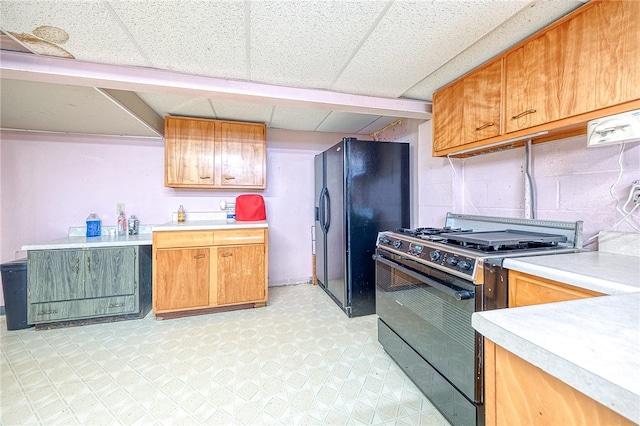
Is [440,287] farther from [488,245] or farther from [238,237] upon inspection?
[238,237]

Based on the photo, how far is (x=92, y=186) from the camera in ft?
9.93

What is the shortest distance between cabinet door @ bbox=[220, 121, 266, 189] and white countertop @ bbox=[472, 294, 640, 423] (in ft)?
9.52

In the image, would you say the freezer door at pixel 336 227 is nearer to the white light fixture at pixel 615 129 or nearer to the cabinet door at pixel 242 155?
the cabinet door at pixel 242 155

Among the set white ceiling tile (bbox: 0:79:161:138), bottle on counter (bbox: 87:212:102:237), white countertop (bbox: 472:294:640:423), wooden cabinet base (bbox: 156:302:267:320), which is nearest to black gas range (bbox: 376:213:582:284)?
white countertop (bbox: 472:294:640:423)

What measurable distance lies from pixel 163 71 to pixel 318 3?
3.99 ft

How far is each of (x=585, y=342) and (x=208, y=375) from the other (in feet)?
6.55

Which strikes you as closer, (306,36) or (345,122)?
(306,36)

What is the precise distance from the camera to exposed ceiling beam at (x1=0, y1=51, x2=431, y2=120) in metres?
1.60

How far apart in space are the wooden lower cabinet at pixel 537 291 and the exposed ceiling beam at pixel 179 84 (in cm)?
170

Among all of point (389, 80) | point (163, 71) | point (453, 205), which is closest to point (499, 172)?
point (453, 205)

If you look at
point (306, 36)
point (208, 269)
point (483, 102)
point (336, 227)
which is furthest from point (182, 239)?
point (483, 102)

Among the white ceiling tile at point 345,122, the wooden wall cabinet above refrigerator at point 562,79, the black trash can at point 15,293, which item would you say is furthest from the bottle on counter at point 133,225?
the wooden wall cabinet above refrigerator at point 562,79

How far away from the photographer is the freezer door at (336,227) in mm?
2711

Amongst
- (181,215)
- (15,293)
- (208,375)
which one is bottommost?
(208,375)
